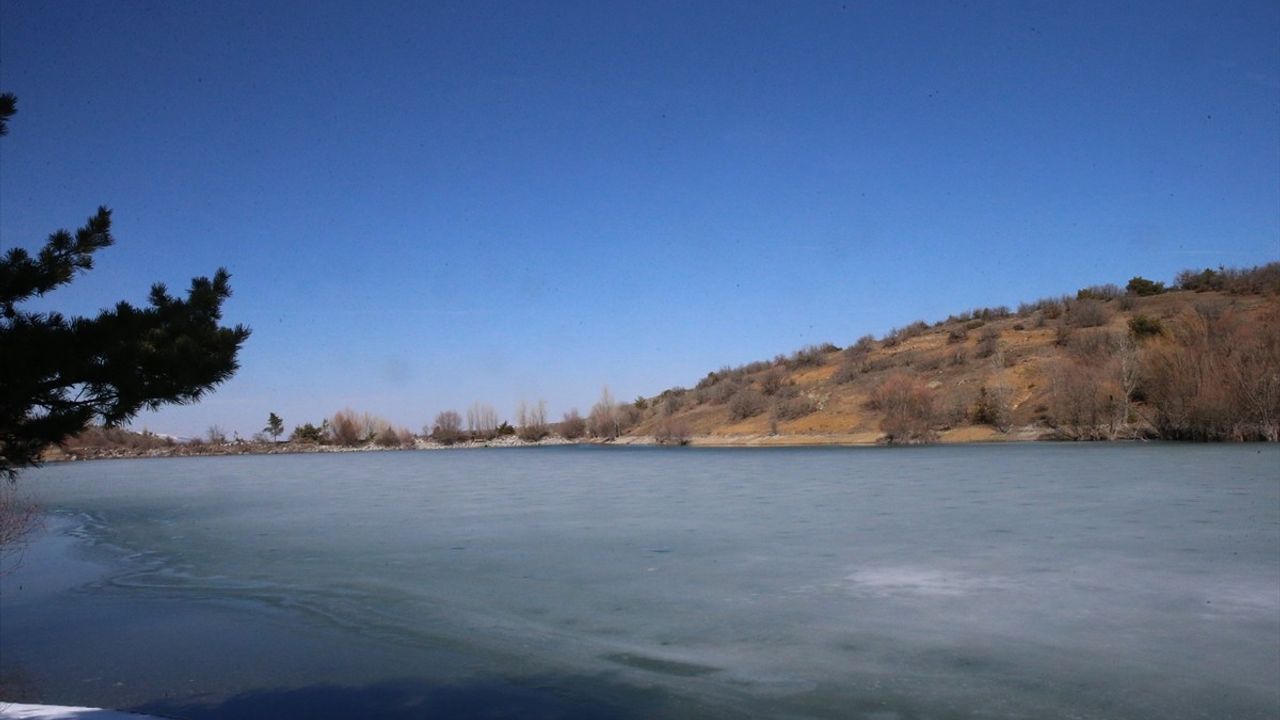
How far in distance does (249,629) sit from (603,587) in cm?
343

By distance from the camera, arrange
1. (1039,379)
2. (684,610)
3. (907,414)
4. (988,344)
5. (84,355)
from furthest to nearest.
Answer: (988,344), (1039,379), (907,414), (684,610), (84,355)

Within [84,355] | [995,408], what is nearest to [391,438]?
[995,408]

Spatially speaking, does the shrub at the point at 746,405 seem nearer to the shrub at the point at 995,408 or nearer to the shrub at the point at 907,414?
the shrub at the point at 907,414

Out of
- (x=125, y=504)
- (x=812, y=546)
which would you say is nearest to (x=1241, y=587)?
Result: (x=812, y=546)

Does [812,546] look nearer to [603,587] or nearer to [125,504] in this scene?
[603,587]

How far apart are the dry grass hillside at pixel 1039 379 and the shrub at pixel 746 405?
0.43 ft

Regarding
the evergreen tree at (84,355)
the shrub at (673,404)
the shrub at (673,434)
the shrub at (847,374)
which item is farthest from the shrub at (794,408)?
the evergreen tree at (84,355)

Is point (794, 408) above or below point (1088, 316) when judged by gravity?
below

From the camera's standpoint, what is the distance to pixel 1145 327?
44344 millimetres

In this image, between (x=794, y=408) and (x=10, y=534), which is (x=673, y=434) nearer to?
(x=794, y=408)

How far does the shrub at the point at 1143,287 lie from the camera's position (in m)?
61.1

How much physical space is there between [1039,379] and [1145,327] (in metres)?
6.02

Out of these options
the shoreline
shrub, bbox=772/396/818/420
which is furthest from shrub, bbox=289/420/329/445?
shrub, bbox=772/396/818/420

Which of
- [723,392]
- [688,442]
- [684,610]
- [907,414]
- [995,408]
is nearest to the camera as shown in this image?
A: [684,610]
